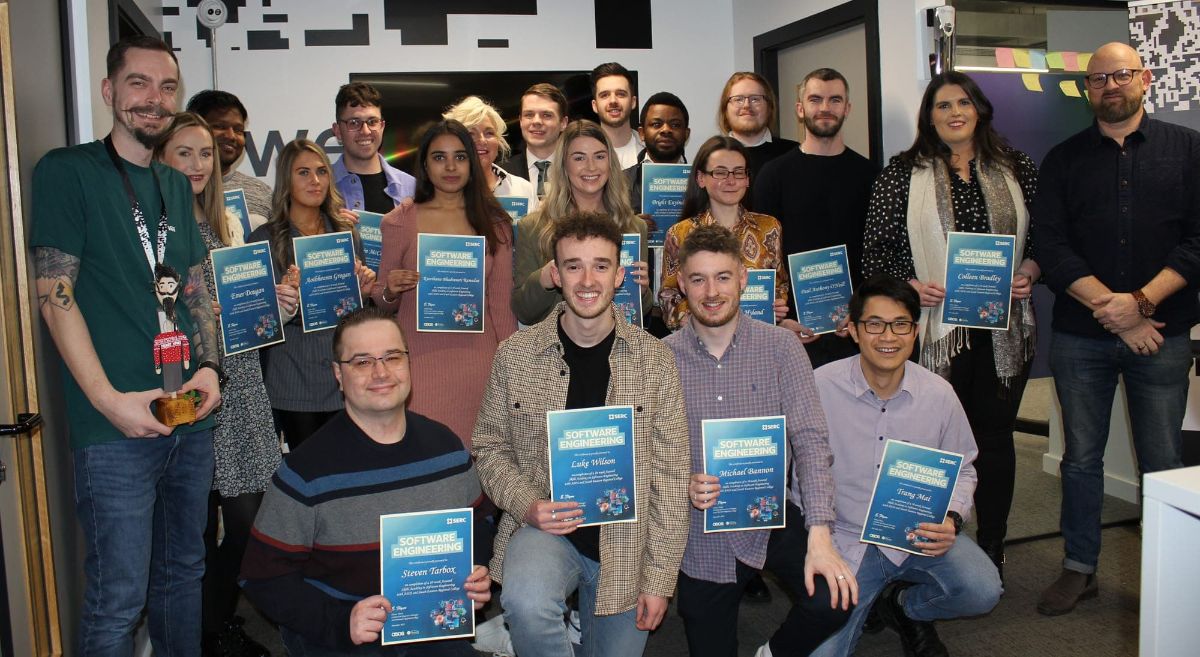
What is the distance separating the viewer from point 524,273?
12.0 feet

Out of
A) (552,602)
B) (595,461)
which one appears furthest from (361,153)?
(552,602)

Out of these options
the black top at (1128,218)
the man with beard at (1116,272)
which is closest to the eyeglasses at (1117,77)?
the man with beard at (1116,272)

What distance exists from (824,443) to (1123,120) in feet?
5.77

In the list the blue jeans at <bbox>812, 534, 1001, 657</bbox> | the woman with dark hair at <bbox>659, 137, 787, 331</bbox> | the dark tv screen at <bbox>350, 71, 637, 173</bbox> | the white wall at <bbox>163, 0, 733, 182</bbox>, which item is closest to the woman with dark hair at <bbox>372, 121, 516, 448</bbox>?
the woman with dark hair at <bbox>659, 137, 787, 331</bbox>

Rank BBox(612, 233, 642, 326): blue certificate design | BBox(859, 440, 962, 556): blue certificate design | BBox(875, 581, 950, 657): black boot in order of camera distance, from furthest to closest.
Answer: BBox(612, 233, 642, 326): blue certificate design
BBox(875, 581, 950, 657): black boot
BBox(859, 440, 962, 556): blue certificate design

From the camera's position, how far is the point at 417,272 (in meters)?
3.49

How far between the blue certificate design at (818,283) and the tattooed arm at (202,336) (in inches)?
83.0

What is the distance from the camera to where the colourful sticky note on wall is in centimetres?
512

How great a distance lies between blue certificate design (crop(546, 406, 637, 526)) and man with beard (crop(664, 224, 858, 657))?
Result: 10.8 inches

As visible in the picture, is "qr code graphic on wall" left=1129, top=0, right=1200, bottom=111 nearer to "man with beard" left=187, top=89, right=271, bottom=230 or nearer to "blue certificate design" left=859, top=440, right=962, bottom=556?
"blue certificate design" left=859, top=440, right=962, bottom=556

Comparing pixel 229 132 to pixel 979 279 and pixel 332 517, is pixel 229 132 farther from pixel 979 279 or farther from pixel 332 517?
pixel 979 279

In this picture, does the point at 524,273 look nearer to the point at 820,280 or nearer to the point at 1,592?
the point at 820,280

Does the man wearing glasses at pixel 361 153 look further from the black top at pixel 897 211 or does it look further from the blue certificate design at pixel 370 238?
the black top at pixel 897 211

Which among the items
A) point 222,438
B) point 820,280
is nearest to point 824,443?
point 820,280
